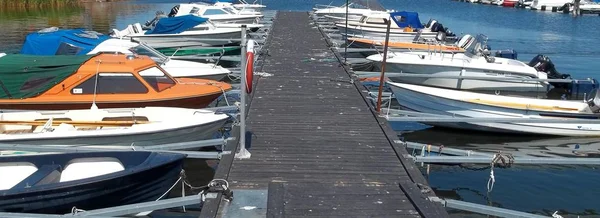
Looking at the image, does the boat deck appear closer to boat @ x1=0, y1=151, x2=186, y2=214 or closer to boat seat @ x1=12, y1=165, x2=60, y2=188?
boat @ x1=0, y1=151, x2=186, y2=214

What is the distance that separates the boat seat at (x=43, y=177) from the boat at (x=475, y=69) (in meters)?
14.2

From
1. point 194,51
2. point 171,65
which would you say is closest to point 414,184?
point 171,65

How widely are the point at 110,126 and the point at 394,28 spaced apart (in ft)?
67.6

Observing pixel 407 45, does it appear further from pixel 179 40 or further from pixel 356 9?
pixel 356 9

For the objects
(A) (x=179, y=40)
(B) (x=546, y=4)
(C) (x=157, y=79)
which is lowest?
(B) (x=546, y=4)

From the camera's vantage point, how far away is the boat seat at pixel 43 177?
933 cm

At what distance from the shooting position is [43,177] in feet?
31.5

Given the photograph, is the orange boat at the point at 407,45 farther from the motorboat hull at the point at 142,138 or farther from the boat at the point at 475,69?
the motorboat hull at the point at 142,138

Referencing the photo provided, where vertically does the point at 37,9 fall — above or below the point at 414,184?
below

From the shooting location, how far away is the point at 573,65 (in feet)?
96.3

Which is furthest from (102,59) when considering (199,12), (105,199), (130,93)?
(199,12)

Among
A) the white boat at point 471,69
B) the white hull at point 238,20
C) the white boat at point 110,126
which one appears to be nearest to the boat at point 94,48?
the white boat at point 110,126

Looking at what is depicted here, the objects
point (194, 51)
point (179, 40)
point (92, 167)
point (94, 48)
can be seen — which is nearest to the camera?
point (92, 167)

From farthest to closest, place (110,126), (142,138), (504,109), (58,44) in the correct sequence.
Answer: (58,44) < (504,109) < (110,126) < (142,138)
